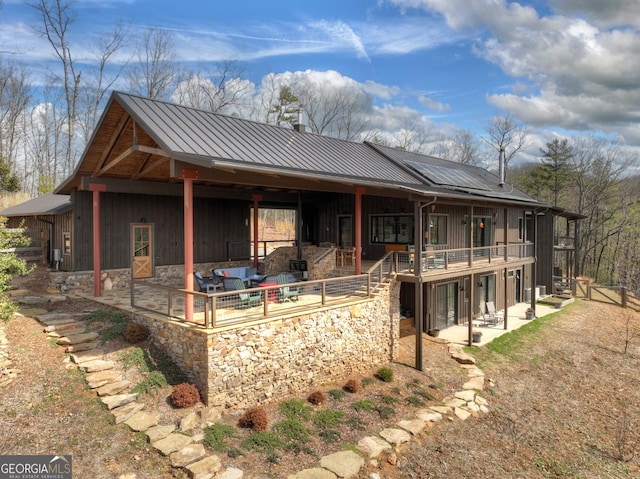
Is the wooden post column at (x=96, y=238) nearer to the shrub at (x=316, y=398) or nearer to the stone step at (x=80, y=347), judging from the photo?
the stone step at (x=80, y=347)

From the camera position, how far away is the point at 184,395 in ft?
25.2

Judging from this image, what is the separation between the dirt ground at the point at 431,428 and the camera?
6.42 m

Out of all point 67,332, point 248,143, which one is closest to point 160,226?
point 248,143

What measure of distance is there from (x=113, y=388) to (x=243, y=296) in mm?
3097

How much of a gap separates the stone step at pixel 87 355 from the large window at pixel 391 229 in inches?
403

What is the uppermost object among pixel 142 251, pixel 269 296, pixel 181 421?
pixel 142 251

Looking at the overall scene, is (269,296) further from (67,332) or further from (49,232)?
(49,232)

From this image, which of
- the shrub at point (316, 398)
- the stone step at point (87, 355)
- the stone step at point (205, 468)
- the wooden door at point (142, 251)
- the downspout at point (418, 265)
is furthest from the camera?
the wooden door at point (142, 251)

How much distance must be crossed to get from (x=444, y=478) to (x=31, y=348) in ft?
28.8

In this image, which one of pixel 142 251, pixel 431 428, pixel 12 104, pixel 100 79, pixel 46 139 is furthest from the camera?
pixel 46 139

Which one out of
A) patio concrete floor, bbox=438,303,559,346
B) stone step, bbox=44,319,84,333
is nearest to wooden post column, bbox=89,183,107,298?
stone step, bbox=44,319,84,333

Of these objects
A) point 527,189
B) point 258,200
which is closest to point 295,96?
point 258,200

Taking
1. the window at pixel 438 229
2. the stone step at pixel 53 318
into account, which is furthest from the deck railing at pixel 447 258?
the stone step at pixel 53 318

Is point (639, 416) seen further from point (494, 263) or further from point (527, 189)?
point (527, 189)
